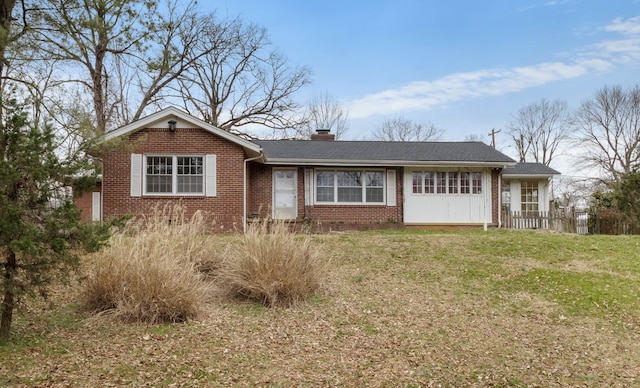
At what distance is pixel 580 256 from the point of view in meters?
10.0

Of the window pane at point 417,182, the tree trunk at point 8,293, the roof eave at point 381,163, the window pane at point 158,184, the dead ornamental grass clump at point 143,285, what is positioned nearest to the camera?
the tree trunk at point 8,293

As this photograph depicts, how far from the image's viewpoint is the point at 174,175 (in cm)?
1352

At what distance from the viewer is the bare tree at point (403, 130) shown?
37688mm

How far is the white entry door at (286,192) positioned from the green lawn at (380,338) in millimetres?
7384

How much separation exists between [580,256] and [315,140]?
1193cm

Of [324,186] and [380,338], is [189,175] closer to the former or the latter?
[324,186]

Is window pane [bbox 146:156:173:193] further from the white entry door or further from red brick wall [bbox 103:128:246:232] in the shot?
the white entry door

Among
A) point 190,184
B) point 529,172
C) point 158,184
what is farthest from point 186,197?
point 529,172

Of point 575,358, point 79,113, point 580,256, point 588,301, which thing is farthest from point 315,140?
point 575,358

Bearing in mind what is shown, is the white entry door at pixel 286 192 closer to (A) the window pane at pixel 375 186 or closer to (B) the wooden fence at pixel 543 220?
(A) the window pane at pixel 375 186

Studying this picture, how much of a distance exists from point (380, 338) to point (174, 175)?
9.64m

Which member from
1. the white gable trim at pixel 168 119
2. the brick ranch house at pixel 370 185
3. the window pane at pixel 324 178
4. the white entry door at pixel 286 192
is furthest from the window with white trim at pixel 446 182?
the white gable trim at pixel 168 119

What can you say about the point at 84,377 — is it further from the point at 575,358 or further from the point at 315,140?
the point at 315,140

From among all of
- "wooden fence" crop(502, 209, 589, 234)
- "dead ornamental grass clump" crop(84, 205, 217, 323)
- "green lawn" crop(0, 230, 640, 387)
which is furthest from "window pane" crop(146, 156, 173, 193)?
"wooden fence" crop(502, 209, 589, 234)
